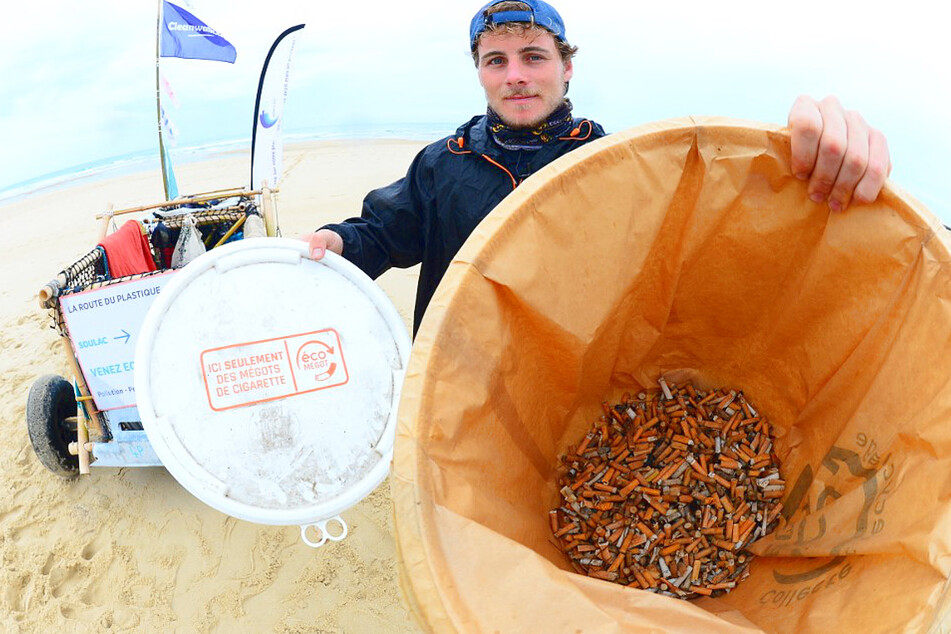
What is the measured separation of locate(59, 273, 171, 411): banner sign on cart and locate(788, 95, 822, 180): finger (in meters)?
1.85

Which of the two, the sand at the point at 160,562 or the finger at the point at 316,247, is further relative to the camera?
the sand at the point at 160,562

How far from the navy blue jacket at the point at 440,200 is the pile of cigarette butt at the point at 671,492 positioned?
2.16ft

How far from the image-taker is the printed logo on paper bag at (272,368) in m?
1.20

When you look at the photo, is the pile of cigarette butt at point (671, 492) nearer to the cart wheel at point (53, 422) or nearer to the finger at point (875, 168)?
the finger at point (875, 168)

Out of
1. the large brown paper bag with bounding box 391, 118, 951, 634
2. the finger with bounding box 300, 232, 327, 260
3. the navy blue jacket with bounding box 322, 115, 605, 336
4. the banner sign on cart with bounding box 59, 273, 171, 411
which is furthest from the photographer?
the banner sign on cart with bounding box 59, 273, 171, 411

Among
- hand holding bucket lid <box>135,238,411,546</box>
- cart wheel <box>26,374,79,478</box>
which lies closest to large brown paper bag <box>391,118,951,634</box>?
hand holding bucket lid <box>135,238,411,546</box>

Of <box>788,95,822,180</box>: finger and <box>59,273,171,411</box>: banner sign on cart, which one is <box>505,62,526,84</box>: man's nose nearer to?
<box>788,95,822,180</box>: finger

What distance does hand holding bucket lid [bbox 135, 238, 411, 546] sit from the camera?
1.18 m

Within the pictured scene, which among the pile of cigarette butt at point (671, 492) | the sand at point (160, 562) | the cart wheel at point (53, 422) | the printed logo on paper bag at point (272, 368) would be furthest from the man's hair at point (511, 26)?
the cart wheel at point (53, 422)

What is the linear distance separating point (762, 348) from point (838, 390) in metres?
0.24

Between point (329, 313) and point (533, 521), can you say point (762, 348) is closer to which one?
point (533, 521)

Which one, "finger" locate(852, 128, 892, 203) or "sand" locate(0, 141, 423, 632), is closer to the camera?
"finger" locate(852, 128, 892, 203)

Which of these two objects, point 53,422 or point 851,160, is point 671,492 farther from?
point 53,422

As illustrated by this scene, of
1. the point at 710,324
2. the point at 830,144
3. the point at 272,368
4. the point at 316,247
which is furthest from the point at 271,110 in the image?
the point at 830,144
